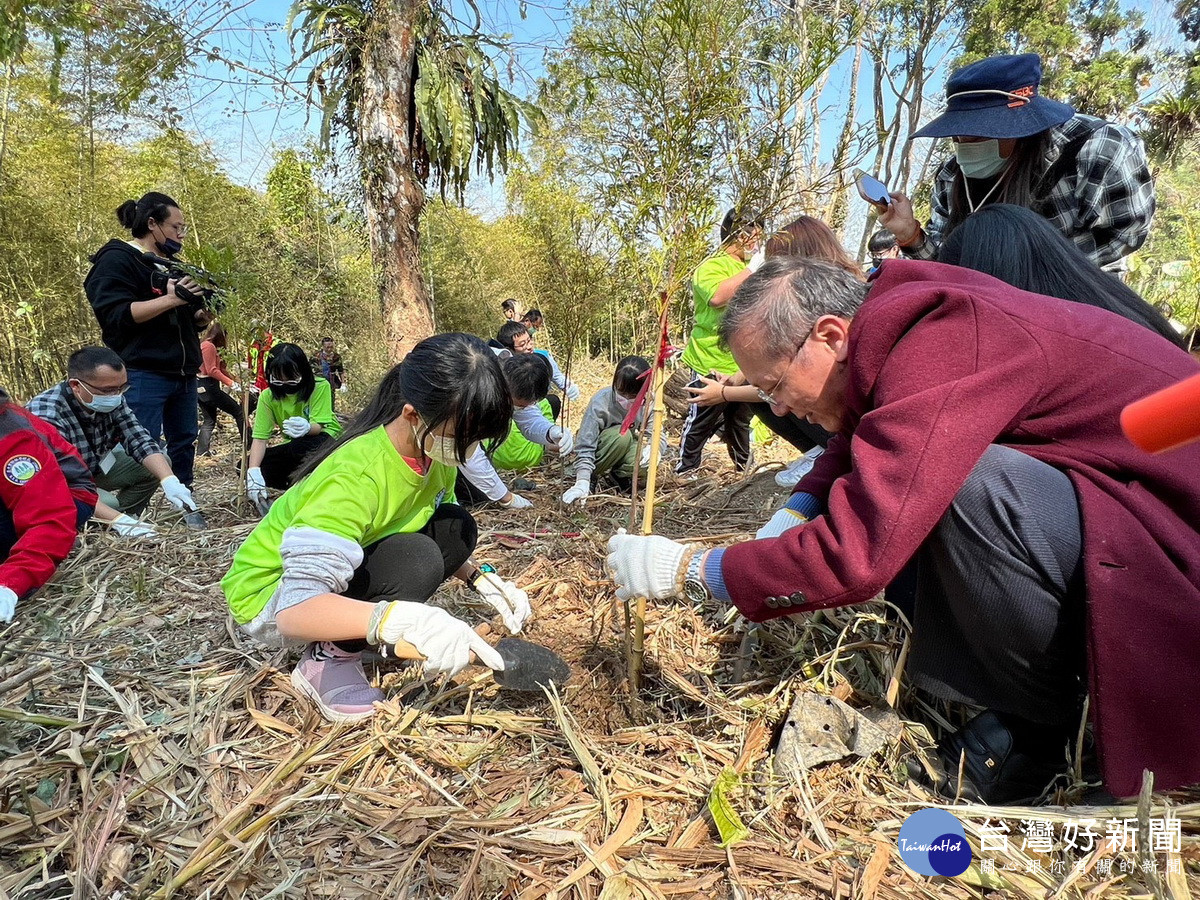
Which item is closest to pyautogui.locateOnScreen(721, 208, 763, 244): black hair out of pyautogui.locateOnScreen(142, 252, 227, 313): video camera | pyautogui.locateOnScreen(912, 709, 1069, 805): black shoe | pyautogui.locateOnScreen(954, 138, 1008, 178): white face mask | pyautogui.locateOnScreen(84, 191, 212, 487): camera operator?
pyautogui.locateOnScreen(954, 138, 1008, 178): white face mask

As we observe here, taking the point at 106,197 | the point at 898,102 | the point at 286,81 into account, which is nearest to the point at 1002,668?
the point at 286,81

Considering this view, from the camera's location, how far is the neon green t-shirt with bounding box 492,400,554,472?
459cm

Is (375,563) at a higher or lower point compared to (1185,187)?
lower

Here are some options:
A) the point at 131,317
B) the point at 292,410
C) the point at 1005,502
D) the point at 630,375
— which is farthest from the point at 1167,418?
the point at 292,410

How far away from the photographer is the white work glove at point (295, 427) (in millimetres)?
4367

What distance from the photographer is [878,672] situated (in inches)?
70.2

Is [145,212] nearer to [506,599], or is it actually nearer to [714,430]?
Result: [506,599]

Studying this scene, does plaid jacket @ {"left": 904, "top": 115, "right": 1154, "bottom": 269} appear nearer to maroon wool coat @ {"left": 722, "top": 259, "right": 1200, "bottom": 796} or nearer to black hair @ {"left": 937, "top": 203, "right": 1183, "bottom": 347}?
black hair @ {"left": 937, "top": 203, "right": 1183, "bottom": 347}

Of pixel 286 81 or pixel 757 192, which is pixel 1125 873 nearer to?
pixel 757 192

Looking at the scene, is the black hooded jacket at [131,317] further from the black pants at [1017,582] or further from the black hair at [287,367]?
the black pants at [1017,582]

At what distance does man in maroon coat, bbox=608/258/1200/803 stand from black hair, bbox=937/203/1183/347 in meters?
0.28

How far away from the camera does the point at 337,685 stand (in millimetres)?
1816

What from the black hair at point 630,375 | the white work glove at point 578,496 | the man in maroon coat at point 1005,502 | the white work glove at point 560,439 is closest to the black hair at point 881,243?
the black hair at point 630,375

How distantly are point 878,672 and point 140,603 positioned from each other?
106 inches
